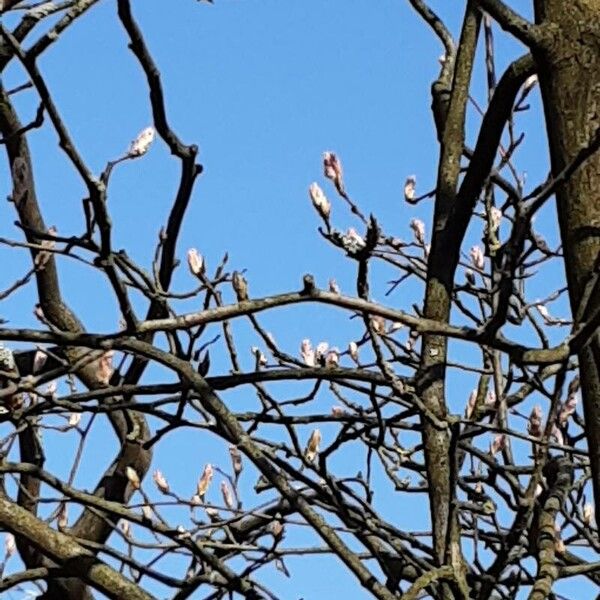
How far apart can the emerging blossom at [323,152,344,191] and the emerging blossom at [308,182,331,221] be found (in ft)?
1.52

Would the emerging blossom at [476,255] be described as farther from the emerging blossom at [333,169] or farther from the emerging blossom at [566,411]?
the emerging blossom at [566,411]

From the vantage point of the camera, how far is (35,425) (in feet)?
8.71

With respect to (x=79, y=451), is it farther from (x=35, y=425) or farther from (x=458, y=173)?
(x=458, y=173)

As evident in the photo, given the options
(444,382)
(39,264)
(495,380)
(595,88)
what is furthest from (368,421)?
(39,264)

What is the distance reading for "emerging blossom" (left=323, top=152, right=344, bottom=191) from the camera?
3045 mm

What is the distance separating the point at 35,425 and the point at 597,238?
1443 mm

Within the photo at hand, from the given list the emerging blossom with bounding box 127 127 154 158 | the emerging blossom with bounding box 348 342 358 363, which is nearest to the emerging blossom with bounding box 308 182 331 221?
the emerging blossom with bounding box 127 127 154 158

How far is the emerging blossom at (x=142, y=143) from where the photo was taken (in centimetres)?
252

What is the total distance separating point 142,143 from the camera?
2.53m

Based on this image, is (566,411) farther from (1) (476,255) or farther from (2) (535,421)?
(1) (476,255)

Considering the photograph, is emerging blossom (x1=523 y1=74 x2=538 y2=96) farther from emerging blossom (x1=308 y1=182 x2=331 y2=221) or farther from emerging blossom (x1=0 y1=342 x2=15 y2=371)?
emerging blossom (x1=0 y1=342 x2=15 y2=371)

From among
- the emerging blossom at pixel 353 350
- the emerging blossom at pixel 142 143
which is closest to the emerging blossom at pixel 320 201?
the emerging blossom at pixel 142 143

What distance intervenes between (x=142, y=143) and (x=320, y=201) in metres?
0.41

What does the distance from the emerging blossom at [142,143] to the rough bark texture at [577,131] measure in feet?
3.19
